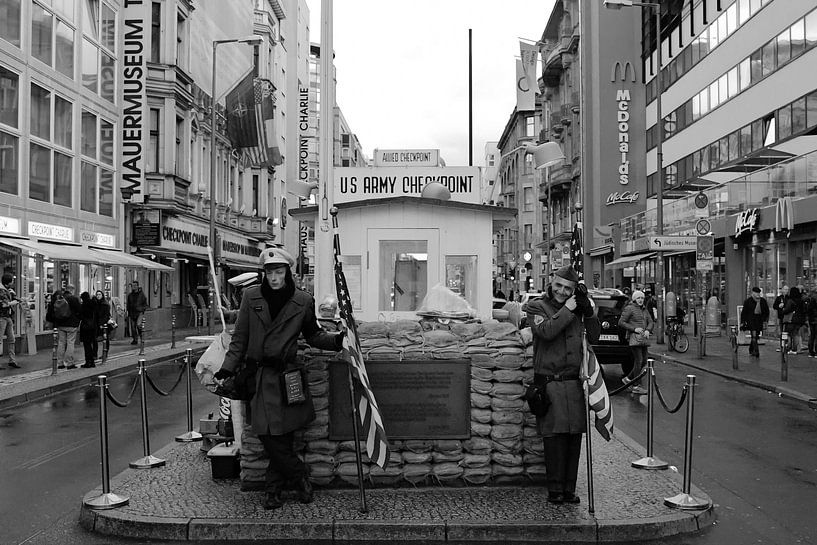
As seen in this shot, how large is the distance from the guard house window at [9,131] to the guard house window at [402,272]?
1439 cm

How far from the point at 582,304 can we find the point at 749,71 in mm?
28766

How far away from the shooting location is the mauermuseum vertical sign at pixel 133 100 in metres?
30.5

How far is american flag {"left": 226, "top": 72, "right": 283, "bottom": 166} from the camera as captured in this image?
3641 cm

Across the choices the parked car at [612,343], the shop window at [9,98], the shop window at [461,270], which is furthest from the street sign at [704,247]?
the shop window at [9,98]

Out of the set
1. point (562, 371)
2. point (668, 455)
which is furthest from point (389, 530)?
point (668, 455)

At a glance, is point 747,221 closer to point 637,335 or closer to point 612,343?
point 612,343

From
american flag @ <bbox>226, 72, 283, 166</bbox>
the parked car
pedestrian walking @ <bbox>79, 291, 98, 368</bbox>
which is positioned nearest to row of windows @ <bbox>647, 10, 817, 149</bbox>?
the parked car

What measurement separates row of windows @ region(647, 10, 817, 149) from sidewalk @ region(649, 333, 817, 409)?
30.8ft

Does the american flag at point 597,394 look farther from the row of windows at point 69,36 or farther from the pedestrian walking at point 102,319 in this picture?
the row of windows at point 69,36

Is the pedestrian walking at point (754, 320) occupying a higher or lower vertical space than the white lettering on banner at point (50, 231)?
lower

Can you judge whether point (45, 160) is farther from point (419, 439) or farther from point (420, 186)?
point (419, 439)

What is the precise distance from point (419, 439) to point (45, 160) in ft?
68.9

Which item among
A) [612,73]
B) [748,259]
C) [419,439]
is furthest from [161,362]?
[612,73]

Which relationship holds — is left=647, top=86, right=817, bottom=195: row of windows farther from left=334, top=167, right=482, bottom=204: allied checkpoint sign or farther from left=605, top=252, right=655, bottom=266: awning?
left=334, top=167, right=482, bottom=204: allied checkpoint sign
